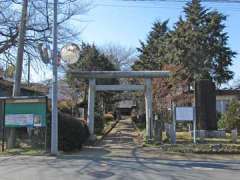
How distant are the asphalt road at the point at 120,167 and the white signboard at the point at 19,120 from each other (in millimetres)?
2476

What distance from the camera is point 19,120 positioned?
17.9 meters

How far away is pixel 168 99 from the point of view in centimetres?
3741

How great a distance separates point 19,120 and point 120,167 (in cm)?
672

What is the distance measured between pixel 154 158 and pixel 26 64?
11905mm

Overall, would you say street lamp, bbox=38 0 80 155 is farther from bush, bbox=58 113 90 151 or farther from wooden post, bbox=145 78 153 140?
wooden post, bbox=145 78 153 140

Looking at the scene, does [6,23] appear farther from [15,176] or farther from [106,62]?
[106,62]

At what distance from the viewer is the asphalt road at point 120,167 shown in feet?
37.0

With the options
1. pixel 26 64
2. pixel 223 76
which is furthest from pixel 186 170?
pixel 223 76

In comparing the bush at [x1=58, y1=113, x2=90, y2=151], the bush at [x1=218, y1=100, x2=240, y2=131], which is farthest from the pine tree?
the bush at [x1=58, y1=113, x2=90, y2=151]

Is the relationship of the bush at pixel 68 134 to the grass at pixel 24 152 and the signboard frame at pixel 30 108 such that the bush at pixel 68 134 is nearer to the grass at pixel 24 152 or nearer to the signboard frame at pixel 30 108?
the signboard frame at pixel 30 108

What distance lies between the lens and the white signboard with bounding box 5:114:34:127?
17.7 metres

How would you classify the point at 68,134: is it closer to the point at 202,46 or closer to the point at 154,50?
the point at 202,46

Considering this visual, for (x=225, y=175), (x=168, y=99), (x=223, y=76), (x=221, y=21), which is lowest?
(x=225, y=175)

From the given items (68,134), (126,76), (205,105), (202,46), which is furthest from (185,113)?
(202,46)
